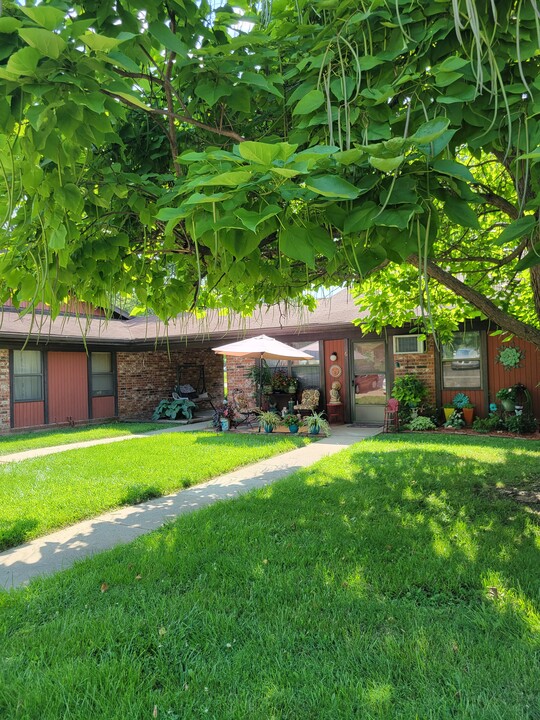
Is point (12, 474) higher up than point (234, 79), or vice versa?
point (234, 79)

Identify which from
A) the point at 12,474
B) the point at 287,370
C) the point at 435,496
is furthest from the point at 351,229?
the point at 287,370

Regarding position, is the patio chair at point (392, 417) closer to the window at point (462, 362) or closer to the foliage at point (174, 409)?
the window at point (462, 362)

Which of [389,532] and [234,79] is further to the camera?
[389,532]

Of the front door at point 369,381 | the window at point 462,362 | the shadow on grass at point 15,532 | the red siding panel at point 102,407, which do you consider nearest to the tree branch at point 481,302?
the shadow on grass at point 15,532

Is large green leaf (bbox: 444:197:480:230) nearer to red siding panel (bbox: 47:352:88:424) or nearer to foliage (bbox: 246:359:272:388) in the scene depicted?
foliage (bbox: 246:359:272:388)

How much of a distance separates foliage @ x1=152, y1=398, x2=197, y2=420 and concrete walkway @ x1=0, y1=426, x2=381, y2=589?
749cm

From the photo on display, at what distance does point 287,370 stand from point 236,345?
2.76 metres

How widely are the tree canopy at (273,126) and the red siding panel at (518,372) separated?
936 cm

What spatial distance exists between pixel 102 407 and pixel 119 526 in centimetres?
1081

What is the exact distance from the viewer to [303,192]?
1630 millimetres

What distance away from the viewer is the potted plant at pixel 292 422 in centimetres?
1150

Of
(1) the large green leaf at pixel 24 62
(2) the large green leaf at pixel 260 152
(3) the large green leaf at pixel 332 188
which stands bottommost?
(3) the large green leaf at pixel 332 188

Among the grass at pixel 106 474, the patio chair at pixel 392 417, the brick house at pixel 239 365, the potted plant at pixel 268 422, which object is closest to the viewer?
the grass at pixel 106 474

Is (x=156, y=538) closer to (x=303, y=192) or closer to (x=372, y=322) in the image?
(x=303, y=192)
